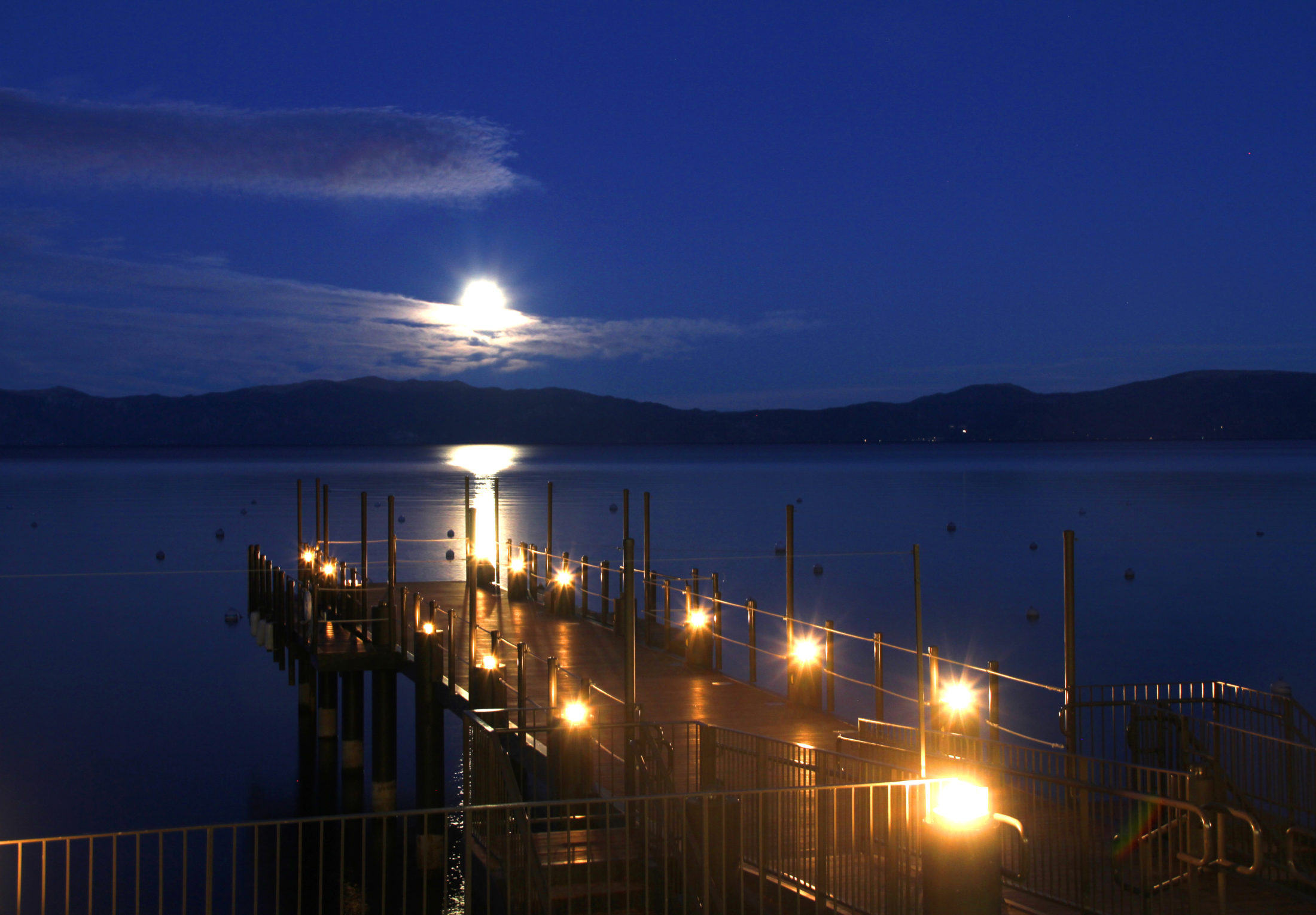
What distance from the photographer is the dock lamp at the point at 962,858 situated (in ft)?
23.7

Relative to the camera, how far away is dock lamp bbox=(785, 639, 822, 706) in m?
17.5

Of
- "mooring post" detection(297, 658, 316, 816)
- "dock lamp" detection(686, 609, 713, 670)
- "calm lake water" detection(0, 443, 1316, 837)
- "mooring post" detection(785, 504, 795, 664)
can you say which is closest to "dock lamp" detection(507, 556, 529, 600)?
"calm lake water" detection(0, 443, 1316, 837)

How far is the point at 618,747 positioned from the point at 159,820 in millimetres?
13984

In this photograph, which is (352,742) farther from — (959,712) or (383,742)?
(959,712)

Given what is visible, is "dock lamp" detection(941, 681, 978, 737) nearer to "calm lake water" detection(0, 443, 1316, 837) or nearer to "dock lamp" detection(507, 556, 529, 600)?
"calm lake water" detection(0, 443, 1316, 837)

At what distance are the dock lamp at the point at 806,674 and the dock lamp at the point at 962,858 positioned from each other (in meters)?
10.1

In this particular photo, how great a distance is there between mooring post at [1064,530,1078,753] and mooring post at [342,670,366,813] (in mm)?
14912

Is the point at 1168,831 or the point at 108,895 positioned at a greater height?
the point at 1168,831

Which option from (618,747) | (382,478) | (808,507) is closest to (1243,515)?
(808,507)

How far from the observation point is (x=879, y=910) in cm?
886

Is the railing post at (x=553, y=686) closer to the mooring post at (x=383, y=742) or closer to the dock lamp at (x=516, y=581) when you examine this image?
the mooring post at (x=383, y=742)

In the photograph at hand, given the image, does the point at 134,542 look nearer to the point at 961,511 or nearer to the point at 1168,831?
→ the point at 961,511

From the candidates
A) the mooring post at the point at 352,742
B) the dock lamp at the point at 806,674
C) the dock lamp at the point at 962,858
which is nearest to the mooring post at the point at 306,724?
the mooring post at the point at 352,742

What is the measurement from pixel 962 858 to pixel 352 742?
20.4 meters
